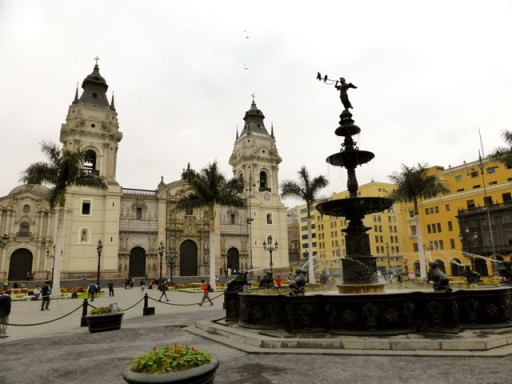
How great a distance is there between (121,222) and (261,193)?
20864mm

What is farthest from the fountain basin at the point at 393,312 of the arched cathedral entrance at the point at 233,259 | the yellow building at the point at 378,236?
the yellow building at the point at 378,236

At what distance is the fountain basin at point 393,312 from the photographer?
796 cm

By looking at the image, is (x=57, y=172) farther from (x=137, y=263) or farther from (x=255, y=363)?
(x=255, y=363)

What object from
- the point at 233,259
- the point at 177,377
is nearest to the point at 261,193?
the point at 233,259

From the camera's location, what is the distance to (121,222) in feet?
152

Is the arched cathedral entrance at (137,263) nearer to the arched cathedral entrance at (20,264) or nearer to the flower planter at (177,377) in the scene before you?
the arched cathedral entrance at (20,264)

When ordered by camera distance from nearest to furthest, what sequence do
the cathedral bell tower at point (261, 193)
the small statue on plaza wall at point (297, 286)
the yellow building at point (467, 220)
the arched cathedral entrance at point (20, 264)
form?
the small statue on plaza wall at point (297, 286)
the arched cathedral entrance at point (20, 264)
the yellow building at point (467, 220)
the cathedral bell tower at point (261, 193)

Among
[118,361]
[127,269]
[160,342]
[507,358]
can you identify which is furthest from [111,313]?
[127,269]

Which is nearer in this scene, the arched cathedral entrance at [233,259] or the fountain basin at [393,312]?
the fountain basin at [393,312]

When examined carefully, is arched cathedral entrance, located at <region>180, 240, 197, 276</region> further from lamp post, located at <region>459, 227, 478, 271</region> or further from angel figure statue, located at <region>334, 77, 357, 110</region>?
angel figure statue, located at <region>334, 77, 357, 110</region>

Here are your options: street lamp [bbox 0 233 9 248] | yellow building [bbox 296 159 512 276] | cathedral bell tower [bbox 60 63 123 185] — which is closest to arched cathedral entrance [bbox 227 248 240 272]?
yellow building [bbox 296 159 512 276]

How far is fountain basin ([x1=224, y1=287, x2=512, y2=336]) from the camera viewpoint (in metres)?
7.96

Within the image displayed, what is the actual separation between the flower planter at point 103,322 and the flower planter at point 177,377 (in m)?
8.19

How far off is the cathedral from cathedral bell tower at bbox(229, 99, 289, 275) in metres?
0.16
